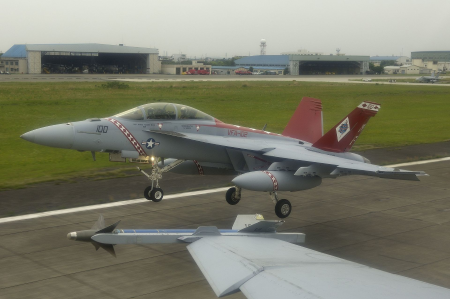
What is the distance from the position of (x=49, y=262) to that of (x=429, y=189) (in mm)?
13894

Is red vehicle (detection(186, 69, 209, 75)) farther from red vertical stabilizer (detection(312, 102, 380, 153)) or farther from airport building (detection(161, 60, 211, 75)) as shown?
red vertical stabilizer (detection(312, 102, 380, 153))

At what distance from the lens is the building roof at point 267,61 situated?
542 feet

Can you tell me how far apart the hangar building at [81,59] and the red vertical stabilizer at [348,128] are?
113m

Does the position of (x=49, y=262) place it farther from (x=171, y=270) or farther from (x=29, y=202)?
(x=29, y=202)

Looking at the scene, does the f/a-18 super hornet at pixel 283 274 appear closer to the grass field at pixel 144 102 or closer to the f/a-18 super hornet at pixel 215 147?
the f/a-18 super hornet at pixel 215 147

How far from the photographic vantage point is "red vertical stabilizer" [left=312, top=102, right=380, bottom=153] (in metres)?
16.0

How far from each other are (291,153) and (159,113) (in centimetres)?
390

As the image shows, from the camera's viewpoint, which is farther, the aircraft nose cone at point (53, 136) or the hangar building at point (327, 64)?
the hangar building at point (327, 64)

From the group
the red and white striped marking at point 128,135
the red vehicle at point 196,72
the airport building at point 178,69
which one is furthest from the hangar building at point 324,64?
the red and white striped marking at point 128,135

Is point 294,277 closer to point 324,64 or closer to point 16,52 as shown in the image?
point 16,52

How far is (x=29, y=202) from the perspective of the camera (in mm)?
16531

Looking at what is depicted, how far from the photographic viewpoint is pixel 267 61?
568 ft

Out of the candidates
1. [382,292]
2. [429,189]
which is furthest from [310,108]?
[382,292]

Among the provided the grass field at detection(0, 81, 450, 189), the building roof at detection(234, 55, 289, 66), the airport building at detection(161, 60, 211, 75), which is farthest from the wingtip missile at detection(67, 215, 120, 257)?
the building roof at detection(234, 55, 289, 66)
